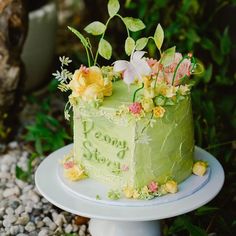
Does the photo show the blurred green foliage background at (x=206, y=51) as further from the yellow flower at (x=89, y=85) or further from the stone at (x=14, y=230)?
the yellow flower at (x=89, y=85)

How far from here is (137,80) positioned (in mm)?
1857

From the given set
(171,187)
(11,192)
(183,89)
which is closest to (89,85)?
(183,89)

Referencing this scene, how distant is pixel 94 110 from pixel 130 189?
0.80 feet

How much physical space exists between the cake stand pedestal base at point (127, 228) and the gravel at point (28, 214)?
0.16 m

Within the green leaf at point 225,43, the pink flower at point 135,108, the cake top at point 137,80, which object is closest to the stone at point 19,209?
the cake top at point 137,80

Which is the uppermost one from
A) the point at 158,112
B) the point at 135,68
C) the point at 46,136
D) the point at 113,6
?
the point at 113,6

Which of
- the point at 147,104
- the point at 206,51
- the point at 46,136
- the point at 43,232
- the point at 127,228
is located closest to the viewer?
the point at 147,104

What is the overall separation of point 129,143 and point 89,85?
196 mm

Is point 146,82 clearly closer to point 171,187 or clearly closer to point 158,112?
point 158,112

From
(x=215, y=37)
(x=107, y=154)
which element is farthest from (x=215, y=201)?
(x=215, y=37)

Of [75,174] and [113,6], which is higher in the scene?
[113,6]

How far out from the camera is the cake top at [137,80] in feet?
5.70

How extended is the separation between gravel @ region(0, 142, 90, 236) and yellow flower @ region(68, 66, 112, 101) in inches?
21.9

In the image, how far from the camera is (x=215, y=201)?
223 cm
